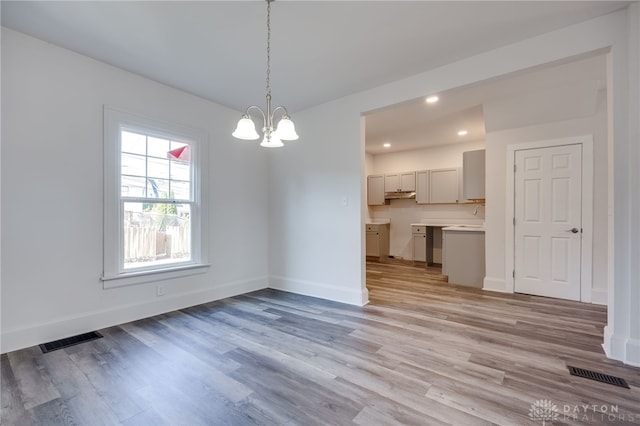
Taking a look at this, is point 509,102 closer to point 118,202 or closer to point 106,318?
point 118,202

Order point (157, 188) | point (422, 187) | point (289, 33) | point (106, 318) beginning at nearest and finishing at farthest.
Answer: point (289, 33) → point (106, 318) → point (157, 188) → point (422, 187)

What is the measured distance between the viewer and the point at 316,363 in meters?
2.14

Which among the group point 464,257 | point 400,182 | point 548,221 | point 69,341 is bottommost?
point 69,341

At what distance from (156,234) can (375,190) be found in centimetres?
530

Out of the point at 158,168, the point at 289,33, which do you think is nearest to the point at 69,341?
the point at 158,168

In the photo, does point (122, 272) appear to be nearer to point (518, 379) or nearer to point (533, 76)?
point (518, 379)

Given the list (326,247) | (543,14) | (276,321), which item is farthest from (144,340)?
(543,14)

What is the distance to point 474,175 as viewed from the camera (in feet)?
15.2

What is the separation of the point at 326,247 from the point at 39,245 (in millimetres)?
2949

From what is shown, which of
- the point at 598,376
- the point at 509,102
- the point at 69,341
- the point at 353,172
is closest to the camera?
the point at 598,376

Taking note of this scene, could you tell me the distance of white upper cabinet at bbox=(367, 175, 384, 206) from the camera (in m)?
7.18

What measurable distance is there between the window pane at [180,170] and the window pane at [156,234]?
0.36 meters

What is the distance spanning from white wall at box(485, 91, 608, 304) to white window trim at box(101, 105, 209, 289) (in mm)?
4177

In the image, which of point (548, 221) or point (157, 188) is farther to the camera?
point (548, 221)
